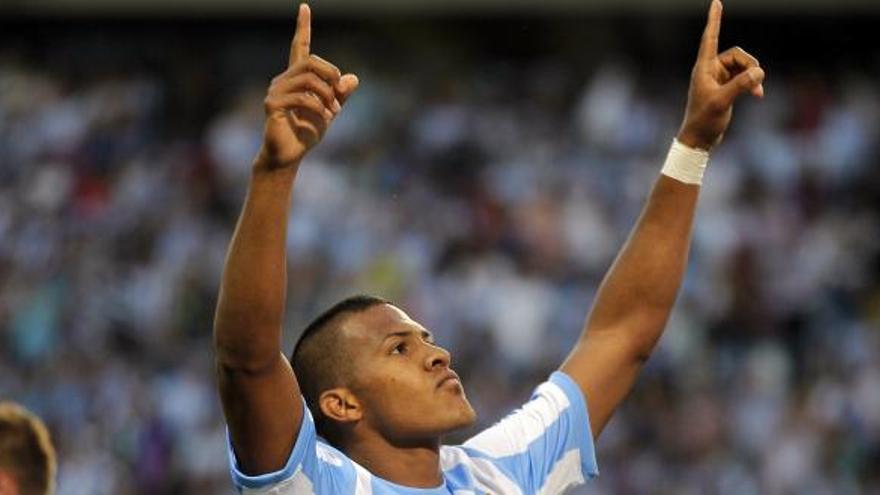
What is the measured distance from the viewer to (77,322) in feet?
50.1

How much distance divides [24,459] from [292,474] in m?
1.38

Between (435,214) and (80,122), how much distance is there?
3.76 m

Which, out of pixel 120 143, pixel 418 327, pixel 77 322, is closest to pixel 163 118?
pixel 120 143

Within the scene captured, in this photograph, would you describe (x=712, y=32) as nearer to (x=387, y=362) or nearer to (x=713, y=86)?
(x=713, y=86)

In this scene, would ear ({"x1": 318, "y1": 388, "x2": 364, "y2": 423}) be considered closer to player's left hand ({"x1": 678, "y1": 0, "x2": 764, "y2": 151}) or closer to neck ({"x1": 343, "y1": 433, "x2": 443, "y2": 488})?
neck ({"x1": 343, "y1": 433, "x2": 443, "y2": 488})

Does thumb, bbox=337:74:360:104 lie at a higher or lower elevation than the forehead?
higher

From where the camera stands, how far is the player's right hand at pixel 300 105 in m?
4.46

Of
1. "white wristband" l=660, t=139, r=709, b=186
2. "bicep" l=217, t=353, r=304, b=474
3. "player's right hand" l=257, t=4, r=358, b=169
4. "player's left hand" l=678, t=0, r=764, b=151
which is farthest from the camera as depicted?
"white wristband" l=660, t=139, r=709, b=186

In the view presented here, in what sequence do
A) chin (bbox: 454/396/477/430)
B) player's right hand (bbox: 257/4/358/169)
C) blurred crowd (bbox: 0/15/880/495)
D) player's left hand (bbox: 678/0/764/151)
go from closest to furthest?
player's right hand (bbox: 257/4/358/169)
chin (bbox: 454/396/477/430)
player's left hand (bbox: 678/0/764/151)
blurred crowd (bbox: 0/15/880/495)

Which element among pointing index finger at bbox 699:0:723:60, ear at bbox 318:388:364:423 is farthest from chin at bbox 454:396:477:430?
pointing index finger at bbox 699:0:723:60

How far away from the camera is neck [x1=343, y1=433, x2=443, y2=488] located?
522 cm

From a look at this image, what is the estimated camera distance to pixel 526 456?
18.2 ft

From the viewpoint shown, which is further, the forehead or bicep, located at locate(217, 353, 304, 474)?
the forehead

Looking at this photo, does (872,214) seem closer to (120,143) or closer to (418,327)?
(120,143)
